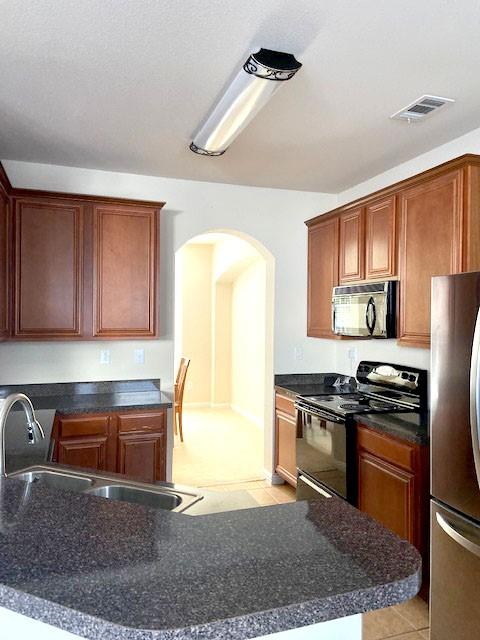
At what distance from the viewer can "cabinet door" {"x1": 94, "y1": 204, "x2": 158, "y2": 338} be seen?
11.6ft

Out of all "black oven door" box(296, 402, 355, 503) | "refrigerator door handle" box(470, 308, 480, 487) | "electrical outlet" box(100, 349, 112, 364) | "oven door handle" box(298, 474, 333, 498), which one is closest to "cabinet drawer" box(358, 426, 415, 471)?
"black oven door" box(296, 402, 355, 503)

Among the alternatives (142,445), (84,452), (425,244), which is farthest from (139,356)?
(425,244)

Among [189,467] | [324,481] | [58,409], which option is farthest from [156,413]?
[189,467]

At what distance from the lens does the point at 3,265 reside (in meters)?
3.15

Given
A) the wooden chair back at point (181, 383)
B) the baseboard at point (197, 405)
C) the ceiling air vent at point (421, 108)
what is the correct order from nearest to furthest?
the ceiling air vent at point (421, 108) < the wooden chair back at point (181, 383) < the baseboard at point (197, 405)

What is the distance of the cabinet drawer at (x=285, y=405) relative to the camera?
12.7 feet

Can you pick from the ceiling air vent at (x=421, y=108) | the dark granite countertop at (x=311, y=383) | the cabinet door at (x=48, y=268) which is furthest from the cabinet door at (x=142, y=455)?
the ceiling air vent at (x=421, y=108)

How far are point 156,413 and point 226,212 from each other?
1.86m

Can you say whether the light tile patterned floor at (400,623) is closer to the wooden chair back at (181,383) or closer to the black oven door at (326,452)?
the black oven door at (326,452)

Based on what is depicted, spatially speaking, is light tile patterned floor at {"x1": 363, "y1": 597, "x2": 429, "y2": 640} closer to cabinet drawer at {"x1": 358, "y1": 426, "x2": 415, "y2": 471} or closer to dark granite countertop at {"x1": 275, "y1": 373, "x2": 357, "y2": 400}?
cabinet drawer at {"x1": 358, "y1": 426, "x2": 415, "y2": 471}

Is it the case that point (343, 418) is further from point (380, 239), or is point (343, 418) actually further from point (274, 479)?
point (274, 479)

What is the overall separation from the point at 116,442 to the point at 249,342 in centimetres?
398

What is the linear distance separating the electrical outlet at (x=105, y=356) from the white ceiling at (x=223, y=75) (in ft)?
4.81

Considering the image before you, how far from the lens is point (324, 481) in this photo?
10.8 ft
